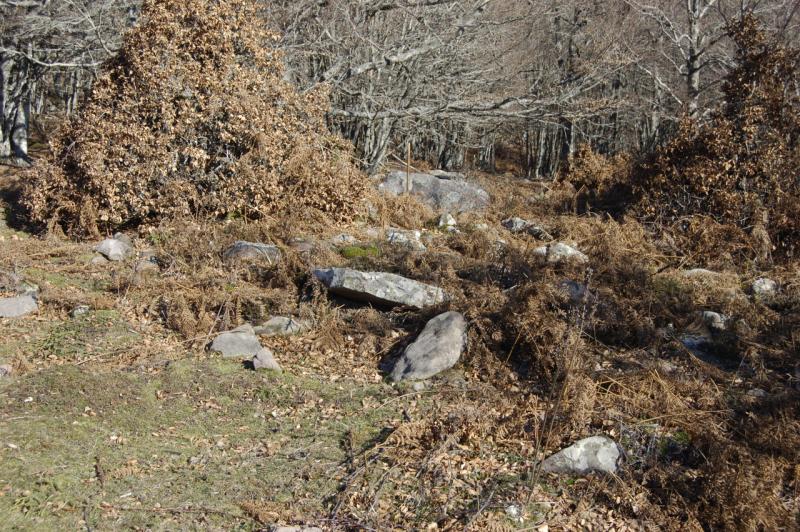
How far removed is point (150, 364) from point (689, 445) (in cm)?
406

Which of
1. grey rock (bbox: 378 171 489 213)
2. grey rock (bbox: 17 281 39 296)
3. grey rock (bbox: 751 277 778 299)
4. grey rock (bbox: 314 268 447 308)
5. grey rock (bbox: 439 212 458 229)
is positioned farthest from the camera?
grey rock (bbox: 378 171 489 213)

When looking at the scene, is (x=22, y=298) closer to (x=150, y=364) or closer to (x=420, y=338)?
(x=150, y=364)

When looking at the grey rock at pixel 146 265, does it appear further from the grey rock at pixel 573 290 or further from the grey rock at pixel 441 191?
the grey rock at pixel 441 191

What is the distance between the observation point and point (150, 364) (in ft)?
19.6

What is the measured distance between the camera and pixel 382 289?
6.99 meters

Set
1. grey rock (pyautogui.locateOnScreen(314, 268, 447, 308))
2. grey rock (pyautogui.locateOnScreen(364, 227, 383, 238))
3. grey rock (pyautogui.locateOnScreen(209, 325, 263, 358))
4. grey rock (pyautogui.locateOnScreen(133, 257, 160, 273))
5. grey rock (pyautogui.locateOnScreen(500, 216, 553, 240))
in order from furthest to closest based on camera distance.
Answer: grey rock (pyautogui.locateOnScreen(500, 216, 553, 240)) → grey rock (pyautogui.locateOnScreen(364, 227, 383, 238)) → grey rock (pyautogui.locateOnScreen(133, 257, 160, 273)) → grey rock (pyautogui.locateOnScreen(314, 268, 447, 308)) → grey rock (pyautogui.locateOnScreen(209, 325, 263, 358))

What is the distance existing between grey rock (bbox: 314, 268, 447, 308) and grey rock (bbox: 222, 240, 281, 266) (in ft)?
3.83

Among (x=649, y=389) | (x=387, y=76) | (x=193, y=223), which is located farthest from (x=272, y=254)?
(x=387, y=76)

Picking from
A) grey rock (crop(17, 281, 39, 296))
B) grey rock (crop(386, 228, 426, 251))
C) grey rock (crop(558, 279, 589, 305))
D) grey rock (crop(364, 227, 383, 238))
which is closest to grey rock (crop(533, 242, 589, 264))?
grey rock (crop(558, 279, 589, 305))

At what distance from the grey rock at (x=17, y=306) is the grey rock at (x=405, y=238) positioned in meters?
4.05

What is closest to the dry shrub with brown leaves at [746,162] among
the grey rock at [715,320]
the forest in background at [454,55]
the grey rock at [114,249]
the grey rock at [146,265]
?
the forest in background at [454,55]

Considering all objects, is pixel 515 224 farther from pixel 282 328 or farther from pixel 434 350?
pixel 434 350

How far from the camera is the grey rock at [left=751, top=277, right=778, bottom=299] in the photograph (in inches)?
299

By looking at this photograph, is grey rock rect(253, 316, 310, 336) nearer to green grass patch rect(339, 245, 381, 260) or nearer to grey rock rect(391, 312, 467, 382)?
grey rock rect(391, 312, 467, 382)
